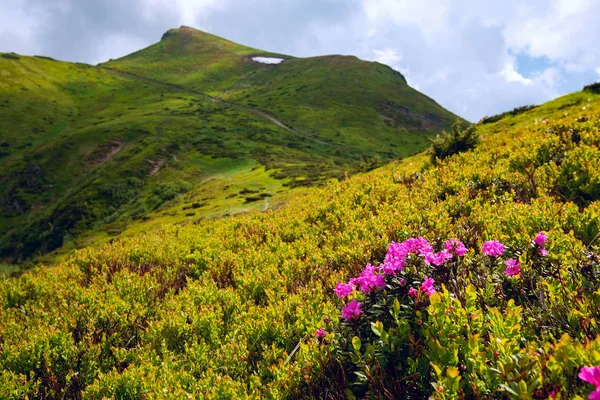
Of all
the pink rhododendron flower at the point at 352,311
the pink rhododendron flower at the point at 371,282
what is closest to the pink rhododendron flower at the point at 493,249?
the pink rhododendron flower at the point at 371,282

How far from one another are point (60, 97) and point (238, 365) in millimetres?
206703

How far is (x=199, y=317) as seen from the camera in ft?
20.4

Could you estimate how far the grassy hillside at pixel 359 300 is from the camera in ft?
10.6

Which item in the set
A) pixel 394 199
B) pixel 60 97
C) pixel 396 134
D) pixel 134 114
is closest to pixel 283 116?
pixel 396 134

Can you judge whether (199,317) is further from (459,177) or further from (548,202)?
(459,177)

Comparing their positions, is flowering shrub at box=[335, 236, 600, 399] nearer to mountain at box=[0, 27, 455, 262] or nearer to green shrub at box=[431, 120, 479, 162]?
green shrub at box=[431, 120, 479, 162]

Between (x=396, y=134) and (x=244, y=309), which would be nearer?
(x=244, y=309)

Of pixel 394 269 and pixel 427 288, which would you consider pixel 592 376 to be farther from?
pixel 394 269

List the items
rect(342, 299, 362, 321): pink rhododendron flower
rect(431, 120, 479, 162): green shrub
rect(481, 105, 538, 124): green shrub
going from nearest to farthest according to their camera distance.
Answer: rect(342, 299, 362, 321): pink rhododendron flower → rect(431, 120, 479, 162): green shrub → rect(481, 105, 538, 124): green shrub

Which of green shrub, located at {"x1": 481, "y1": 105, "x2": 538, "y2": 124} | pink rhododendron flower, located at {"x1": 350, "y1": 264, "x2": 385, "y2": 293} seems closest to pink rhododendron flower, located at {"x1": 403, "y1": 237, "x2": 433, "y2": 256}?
pink rhododendron flower, located at {"x1": 350, "y1": 264, "x2": 385, "y2": 293}

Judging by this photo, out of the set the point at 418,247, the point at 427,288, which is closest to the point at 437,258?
the point at 418,247

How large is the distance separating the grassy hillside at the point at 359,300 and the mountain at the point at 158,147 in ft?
50.2

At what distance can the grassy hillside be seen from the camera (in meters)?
3.24

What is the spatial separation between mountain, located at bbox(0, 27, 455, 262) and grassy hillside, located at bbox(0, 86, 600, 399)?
50.2 feet
